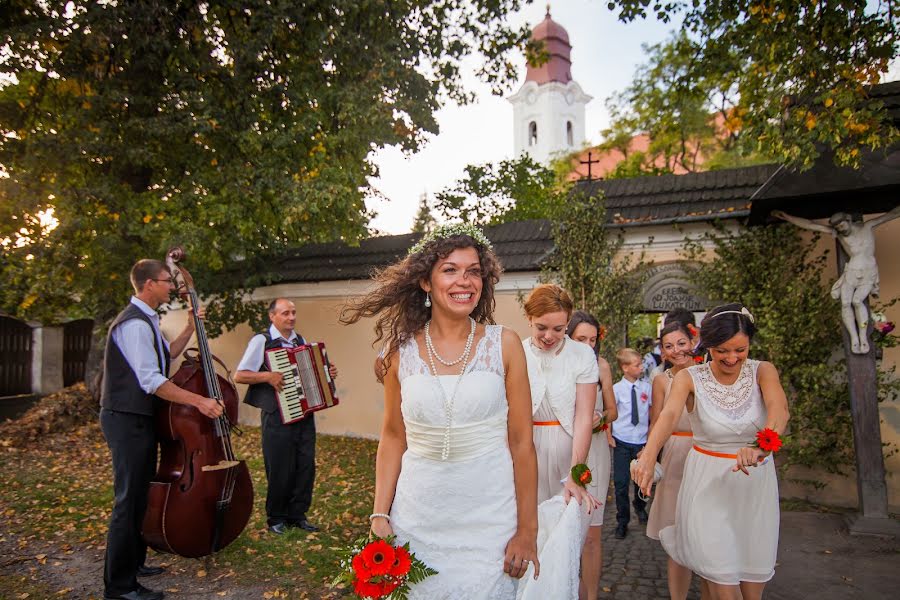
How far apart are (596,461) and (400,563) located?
2.64m

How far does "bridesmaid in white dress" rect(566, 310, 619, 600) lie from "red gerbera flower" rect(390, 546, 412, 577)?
209cm

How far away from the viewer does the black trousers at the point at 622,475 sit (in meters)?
6.70

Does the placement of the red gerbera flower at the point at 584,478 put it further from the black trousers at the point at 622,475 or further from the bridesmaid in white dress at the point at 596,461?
the black trousers at the point at 622,475

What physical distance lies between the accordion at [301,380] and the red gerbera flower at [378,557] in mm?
3805

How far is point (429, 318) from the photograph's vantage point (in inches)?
119

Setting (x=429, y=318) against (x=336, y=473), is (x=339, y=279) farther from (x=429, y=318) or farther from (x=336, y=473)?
(x=429, y=318)

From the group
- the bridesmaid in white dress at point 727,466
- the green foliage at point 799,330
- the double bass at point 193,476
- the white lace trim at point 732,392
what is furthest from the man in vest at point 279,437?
the green foliage at point 799,330

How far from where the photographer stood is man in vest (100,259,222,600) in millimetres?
4449

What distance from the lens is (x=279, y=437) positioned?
608 centimetres

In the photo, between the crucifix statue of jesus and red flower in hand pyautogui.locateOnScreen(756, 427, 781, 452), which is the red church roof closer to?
the crucifix statue of jesus

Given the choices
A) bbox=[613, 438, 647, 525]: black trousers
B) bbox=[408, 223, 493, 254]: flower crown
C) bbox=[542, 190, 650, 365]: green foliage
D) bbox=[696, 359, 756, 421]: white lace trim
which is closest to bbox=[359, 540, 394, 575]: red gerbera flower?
bbox=[408, 223, 493, 254]: flower crown

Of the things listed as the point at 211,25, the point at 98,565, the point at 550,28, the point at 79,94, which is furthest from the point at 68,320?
the point at 550,28

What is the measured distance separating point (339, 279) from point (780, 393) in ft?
32.5

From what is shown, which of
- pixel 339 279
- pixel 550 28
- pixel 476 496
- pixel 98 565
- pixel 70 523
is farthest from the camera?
pixel 550 28
